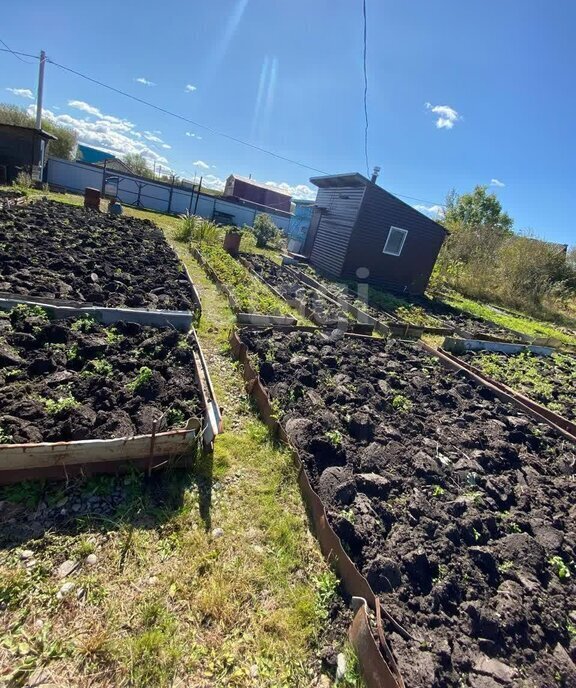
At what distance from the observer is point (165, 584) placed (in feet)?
6.76

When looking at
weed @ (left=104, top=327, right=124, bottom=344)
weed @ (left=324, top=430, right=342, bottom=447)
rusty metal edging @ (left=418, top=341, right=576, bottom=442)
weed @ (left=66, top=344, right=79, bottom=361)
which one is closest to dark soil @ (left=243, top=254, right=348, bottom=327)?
rusty metal edging @ (left=418, top=341, right=576, bottom=442)

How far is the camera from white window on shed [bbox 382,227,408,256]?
13.4 metres

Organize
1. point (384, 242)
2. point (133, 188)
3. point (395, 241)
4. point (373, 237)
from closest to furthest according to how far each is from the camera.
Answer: point (373, 237)
point (384, 242)
point (395, 241)
point (133, 188)

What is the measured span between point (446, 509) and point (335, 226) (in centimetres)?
1268

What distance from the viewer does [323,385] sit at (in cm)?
437

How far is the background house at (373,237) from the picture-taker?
506 inches

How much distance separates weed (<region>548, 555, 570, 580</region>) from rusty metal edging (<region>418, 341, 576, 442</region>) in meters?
2.38

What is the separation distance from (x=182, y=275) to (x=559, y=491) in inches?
260

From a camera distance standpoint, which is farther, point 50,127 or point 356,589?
point 50,127

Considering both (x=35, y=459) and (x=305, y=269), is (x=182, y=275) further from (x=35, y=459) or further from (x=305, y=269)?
(x=305, y=269)

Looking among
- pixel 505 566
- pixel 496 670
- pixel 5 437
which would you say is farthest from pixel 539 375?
pixel 5 437

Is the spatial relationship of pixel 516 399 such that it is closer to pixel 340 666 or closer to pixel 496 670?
pixel 496 670

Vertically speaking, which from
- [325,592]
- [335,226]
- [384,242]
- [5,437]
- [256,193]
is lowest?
[325,592]

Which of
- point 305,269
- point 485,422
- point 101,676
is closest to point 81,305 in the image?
point 101,676
